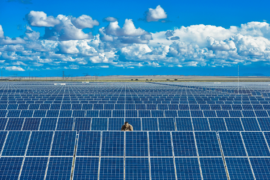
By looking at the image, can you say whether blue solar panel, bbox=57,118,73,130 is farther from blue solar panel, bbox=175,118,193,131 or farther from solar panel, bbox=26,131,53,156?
solar panel, bbox=26,131,53,156

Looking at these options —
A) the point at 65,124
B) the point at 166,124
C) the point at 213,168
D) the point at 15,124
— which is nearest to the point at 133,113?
the point at 166,124

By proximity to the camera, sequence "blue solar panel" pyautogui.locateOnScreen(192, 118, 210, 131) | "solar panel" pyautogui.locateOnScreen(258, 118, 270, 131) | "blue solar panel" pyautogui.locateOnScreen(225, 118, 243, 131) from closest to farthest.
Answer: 1. "solar panel" pyautogui.locateOnScreen(258, 118, 270, 131)
2. "blue solar panel" pyautogui.locateOnScreen(225, 118, 243, 131)
3. "blue solar panel" pyautogui.locateOnScreen(192, 118, 210, 131)

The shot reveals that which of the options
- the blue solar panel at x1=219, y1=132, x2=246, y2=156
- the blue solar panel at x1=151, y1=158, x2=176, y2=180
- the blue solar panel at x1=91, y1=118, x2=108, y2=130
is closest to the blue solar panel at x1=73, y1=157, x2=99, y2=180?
the blue solar panel at x1=151, y1=158, x2=176, y2=180

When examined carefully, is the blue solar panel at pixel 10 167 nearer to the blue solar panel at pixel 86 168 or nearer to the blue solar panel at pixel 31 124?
the blue solar panel at pixel 86 168

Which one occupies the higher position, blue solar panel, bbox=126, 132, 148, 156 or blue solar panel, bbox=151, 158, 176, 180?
blue solar panel, bbox=126, 132, 148, 156

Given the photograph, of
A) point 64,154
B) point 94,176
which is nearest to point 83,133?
point 64,154

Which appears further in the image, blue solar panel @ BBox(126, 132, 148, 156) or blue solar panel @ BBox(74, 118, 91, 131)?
blue solar panel @ BBox(74, 118, 91, 131)

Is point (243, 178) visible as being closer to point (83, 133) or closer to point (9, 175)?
point (83, 133)
